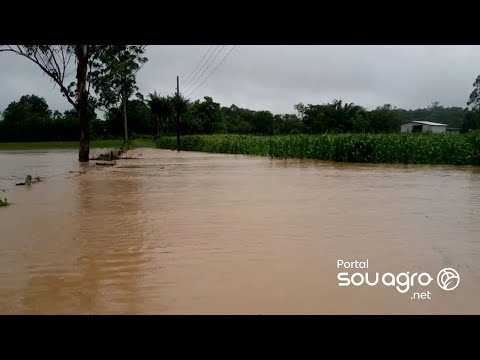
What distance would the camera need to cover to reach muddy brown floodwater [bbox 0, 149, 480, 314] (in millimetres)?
3691

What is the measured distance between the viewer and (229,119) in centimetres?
5688

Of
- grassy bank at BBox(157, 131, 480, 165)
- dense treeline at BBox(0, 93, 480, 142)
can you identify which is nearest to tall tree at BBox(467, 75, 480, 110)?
dense treeline at BBox(0, 93, 480, 142)

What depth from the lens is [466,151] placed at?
20.1 metres

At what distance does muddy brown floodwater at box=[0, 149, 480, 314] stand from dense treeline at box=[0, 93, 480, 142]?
96.6 ft

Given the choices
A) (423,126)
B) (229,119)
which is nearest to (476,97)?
(423,126)

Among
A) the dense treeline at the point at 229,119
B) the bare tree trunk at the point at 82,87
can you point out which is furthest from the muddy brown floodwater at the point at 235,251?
the dense treeline at the point at 229,119

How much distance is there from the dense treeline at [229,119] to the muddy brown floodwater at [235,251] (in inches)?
1159

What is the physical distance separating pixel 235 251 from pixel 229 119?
52.0 metres

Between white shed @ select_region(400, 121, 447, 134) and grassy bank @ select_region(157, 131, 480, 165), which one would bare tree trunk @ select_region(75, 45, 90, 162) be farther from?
white shed @ select_region(400, 121, 447, 134)
